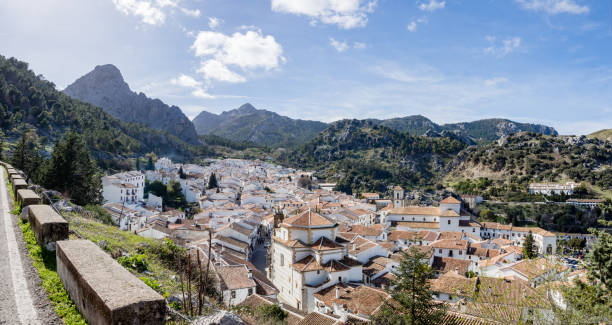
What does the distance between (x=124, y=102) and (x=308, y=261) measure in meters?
186

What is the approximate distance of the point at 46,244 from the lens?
6266 millimetres

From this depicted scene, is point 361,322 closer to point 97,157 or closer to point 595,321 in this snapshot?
point 595,321

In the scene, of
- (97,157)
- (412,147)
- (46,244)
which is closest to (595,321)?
(46,244)

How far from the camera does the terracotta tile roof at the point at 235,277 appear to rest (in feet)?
64.0

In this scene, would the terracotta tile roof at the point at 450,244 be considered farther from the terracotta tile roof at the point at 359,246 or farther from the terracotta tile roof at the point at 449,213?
the terracotta tile roof at the point at 359,246

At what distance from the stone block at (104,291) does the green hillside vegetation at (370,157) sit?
323ft

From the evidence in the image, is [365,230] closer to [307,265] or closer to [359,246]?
[359,246]

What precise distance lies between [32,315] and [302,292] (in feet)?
66.6

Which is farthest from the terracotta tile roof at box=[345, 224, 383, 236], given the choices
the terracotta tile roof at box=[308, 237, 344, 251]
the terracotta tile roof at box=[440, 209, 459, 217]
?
the terracotta tile roof at box=[308, 237, 344, 251]

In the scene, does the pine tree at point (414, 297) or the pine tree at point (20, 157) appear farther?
the pine tree at point (20, 157)

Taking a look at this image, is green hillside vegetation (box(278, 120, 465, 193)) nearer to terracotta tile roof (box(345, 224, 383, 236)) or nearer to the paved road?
terracotta tile roof (box(345, 224, 383, 236))

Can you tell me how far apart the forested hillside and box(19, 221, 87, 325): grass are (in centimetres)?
7097

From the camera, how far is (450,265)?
107 ft

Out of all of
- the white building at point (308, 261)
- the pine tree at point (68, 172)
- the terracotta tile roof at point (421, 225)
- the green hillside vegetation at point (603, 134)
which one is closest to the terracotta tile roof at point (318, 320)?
the white building at point (308, 261)
